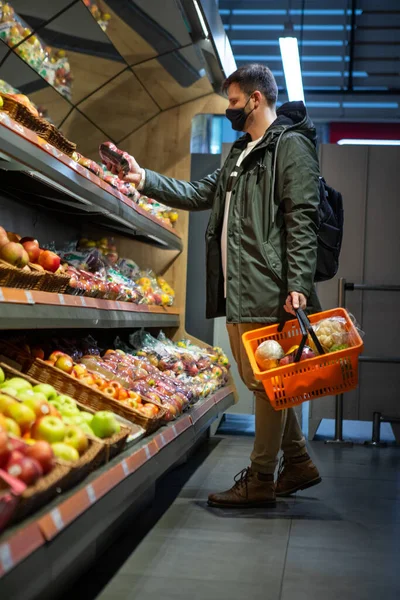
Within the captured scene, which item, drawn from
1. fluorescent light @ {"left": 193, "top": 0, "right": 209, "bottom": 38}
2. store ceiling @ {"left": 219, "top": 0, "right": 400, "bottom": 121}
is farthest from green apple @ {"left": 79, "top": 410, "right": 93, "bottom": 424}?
store ceiling @ {"left": 219, "top": 0, "right": 400, "bottom": 121}

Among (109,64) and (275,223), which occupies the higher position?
(109,64)

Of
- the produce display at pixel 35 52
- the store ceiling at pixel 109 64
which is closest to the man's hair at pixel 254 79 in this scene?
the store ceiling at pixel 109 64

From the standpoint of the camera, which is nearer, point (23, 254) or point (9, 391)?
point (9, 391)

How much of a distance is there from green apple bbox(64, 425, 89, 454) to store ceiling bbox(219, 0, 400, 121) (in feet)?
30.4

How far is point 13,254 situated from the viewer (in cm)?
290

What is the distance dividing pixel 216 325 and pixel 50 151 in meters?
3.75

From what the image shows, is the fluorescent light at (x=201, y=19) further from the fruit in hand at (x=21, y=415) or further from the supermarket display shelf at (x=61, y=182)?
the fruit in hand at (x=21, y=415)

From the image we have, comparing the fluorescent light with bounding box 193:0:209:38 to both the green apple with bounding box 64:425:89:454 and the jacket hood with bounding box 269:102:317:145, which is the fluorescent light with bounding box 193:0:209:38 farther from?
the green apple with bounding box 64:425:89:454

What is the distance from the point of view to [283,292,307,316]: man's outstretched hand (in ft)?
11.1

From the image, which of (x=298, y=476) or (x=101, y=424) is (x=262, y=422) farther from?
(x=101, y=424)

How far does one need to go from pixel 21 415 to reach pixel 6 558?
602 mm

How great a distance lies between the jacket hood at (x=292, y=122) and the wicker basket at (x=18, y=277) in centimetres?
144

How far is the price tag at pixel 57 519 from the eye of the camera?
192 cm

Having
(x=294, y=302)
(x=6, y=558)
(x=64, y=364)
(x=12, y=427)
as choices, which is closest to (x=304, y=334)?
(x=294, y=302)
